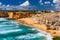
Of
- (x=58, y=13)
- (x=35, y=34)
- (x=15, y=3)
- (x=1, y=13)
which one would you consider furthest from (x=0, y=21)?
(x=58, y=13)

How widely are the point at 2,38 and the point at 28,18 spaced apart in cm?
147

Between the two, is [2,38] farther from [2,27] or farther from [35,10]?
[35,10]

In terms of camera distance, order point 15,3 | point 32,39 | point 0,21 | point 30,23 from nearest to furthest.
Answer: point 32,39 → point 15,3 → point 0,21 → point 30,23

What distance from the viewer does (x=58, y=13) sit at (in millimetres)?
6301

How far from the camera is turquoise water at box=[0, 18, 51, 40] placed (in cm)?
566

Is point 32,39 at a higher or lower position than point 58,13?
lower

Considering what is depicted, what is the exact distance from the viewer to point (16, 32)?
237 inches

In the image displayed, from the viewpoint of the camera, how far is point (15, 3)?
6020 mm

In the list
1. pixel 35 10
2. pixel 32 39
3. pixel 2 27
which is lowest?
pixel 32 39

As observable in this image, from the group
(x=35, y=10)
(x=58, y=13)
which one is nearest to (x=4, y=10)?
(x=35, y=10)

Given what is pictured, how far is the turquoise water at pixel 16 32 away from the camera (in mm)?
5656

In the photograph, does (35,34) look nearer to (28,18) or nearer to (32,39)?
(32,39)

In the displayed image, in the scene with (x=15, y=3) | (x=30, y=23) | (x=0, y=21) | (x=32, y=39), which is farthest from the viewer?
(x=30, y=23)

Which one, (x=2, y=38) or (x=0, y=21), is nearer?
(x=2, y=38)
